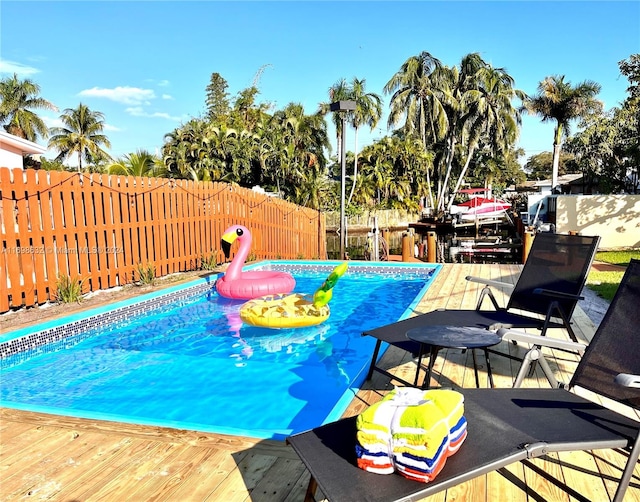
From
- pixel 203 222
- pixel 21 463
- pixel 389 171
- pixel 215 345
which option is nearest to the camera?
pixel 21 463

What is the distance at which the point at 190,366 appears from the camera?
5297mm

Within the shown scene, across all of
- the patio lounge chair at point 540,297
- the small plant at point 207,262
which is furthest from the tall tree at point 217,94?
the patio lounge chair at point 540,297

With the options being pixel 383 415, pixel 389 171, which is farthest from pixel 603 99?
pixel 383 415

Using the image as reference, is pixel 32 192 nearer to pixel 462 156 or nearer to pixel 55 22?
pixel 55 22

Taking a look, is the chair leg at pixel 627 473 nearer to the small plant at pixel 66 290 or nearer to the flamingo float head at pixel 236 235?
the flamingo float head at pixel 236 235

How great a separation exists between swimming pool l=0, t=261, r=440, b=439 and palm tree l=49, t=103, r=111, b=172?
3965cm

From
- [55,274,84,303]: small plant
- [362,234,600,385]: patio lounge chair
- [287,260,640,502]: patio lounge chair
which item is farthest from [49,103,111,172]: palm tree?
[287,260,640,502]: patio lounge chair

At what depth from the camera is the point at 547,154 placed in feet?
225

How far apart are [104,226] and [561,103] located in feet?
120

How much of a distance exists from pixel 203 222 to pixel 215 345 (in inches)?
212

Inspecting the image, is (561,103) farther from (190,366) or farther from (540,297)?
(190,366)

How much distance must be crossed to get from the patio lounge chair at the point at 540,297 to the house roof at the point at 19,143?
1253 cm

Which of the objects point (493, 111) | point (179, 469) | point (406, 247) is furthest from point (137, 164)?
point (493, 111)

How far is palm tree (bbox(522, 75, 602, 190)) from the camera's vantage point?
115 ft
